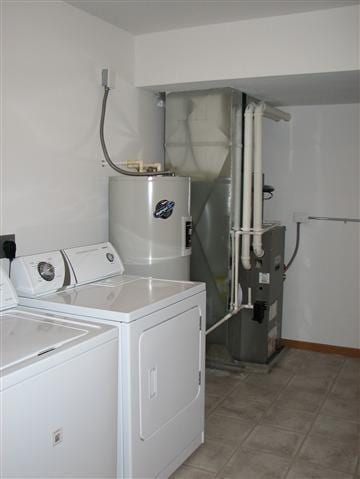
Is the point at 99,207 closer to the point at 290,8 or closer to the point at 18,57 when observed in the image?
the point at 18,57

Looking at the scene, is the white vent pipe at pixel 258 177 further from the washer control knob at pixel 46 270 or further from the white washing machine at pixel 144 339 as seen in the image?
the washer control knob at pixel 46 270

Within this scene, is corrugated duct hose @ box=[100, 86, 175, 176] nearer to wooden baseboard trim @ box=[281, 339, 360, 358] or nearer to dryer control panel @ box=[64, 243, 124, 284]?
dryer control panel @ box=[64, 243, 124, 284]

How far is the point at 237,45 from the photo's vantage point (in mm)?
3152

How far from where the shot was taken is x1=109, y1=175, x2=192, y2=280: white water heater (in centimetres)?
303

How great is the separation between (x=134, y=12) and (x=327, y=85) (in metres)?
1.37

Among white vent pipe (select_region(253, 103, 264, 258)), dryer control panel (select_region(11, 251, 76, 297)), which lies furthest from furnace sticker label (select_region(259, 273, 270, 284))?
dryer control panel (select_region(11, 251, 76, 297))

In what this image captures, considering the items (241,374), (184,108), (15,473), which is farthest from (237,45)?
(15,473)

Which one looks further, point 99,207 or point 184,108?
point 184,108

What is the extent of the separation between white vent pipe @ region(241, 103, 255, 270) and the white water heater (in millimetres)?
623

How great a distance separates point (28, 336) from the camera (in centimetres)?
189

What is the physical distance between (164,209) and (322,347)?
2.20 m

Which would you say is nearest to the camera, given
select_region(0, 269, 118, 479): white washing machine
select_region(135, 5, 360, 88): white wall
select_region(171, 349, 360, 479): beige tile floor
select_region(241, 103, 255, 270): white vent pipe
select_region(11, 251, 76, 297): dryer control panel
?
select_region(0, 269, 118, 479): white washing machine

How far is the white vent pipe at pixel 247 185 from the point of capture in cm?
358

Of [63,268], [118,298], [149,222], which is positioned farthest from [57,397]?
[149,222]
